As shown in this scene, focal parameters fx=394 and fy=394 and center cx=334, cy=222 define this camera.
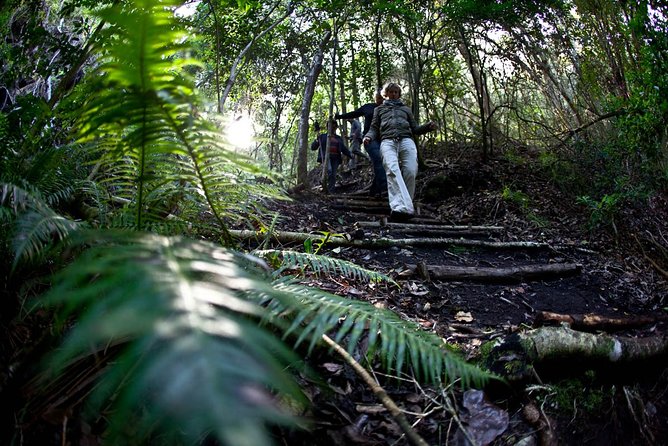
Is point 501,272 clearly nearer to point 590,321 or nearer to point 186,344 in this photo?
point 590,321

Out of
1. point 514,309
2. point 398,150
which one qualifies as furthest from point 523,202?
point 514,309

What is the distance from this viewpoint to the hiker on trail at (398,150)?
564 centimetres

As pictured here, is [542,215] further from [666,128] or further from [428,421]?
[428,421]

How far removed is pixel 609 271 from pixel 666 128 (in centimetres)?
143

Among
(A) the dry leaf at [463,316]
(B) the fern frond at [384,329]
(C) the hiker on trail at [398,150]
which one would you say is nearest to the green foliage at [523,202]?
(C) the hiker on trail at [398,150]

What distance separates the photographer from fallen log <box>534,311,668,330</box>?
228 centimetres

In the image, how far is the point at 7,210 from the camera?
1.28 m

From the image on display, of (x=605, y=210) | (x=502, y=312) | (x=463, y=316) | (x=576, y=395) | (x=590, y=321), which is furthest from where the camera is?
(x=605, y=210)

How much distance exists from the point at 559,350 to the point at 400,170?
4.32 metres

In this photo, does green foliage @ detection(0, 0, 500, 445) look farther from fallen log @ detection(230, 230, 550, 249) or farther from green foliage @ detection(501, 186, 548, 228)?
green foliage @ detection(501, 186, 548, 228)

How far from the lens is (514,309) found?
2914 millimetres

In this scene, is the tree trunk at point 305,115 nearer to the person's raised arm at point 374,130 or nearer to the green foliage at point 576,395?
the person's raised arm at point 374,130

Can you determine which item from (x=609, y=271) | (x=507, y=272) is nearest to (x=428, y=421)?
(x=507, y=272)

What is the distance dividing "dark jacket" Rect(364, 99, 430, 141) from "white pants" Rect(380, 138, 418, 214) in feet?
0.34
